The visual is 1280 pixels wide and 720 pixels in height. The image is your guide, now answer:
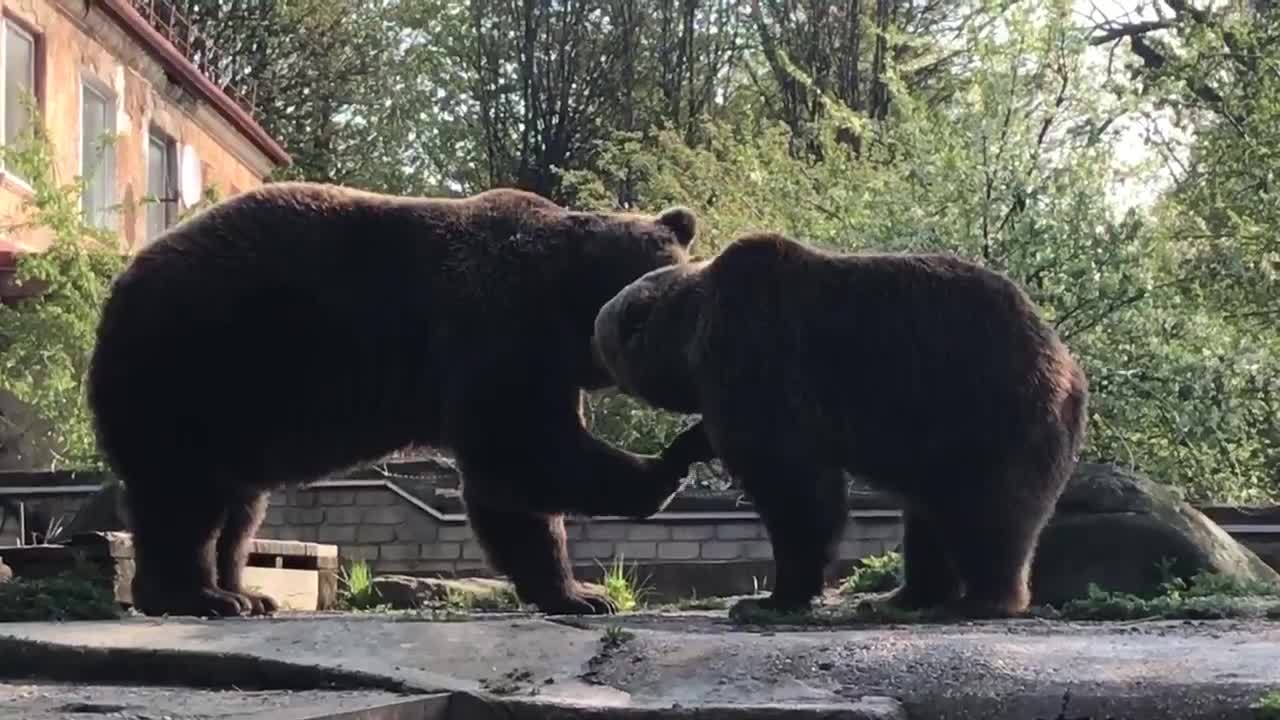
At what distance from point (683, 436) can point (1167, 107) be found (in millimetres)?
9971

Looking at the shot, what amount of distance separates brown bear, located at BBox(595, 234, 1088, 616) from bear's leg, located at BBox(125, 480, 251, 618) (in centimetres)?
191

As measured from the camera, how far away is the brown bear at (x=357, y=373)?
587 centimetres

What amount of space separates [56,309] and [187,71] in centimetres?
646

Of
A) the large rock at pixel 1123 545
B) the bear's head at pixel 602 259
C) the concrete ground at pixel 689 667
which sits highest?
the bear's head at pixel 602 259

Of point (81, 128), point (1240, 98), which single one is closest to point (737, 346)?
point (1240, 98)

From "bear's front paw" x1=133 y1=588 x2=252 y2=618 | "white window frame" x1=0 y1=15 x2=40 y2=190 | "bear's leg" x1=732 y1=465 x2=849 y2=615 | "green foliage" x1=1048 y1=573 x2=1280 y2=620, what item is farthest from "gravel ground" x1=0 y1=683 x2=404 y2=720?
"white window frame" x1=0 y1=15 x2=40 y2=190

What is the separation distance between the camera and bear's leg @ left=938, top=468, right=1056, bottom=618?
5145mm

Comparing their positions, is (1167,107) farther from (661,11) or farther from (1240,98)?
(661,11)

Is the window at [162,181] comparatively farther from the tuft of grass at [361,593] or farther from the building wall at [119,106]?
the tuft of grass at [361,593]

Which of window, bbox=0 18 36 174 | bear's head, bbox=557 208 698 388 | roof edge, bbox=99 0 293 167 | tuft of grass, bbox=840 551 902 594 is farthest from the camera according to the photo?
roof edge, bbox=99 0 293 167

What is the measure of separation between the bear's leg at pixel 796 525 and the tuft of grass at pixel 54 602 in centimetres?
213

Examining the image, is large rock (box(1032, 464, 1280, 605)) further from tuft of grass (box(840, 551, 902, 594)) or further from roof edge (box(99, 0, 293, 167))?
roof edge (box(99, 0, 293, 167))

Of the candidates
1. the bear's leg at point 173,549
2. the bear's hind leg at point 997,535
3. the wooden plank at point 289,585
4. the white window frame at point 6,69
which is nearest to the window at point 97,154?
the white window frame at point 6,69

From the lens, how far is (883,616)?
5195 millimetres
